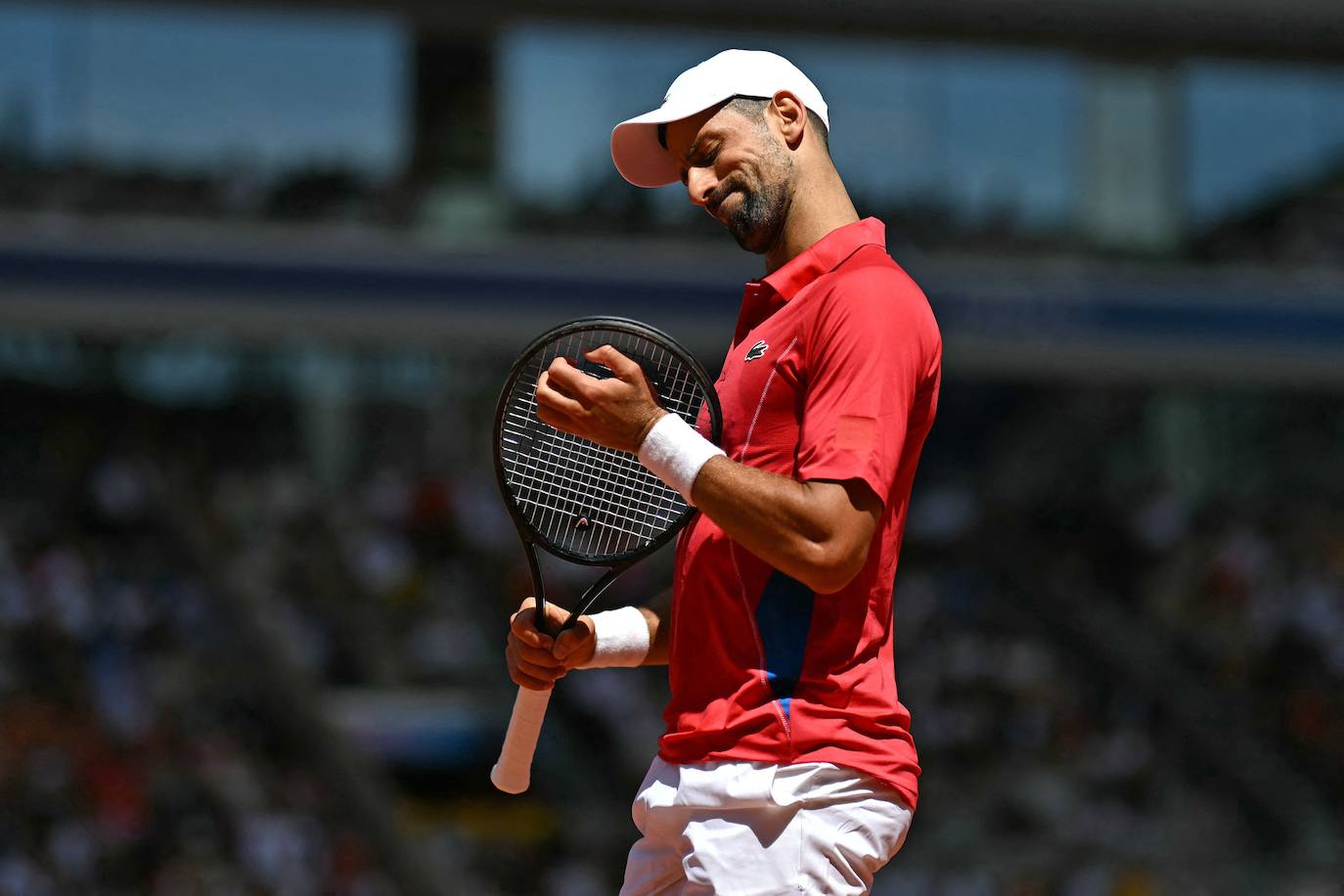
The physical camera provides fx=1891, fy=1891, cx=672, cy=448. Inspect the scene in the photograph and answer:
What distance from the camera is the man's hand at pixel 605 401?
270cm

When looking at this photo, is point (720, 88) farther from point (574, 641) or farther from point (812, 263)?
point (574, 641)

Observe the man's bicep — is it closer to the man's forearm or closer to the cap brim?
the man's forearm

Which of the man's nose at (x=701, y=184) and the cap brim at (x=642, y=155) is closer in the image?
the man's nose at (x=701, y=184)

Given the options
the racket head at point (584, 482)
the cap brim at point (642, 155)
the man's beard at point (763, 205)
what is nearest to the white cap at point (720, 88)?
the cap brim at point (642, 155)

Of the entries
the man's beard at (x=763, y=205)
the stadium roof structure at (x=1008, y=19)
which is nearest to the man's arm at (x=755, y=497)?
the man's beard at (x=763, y=205)

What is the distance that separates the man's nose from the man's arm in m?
0.33

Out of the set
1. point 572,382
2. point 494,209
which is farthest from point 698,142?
point 494,209

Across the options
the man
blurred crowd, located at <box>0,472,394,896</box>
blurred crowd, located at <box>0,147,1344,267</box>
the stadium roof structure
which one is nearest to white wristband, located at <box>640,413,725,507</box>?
the man

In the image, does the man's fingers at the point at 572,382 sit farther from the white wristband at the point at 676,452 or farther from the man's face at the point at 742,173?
the man's face at the point at 742,173

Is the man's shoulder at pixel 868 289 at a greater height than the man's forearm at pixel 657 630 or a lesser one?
greater

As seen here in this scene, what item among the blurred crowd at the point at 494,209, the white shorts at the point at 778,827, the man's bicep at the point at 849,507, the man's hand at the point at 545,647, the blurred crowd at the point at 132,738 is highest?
the man's bicep at the point at 849,507

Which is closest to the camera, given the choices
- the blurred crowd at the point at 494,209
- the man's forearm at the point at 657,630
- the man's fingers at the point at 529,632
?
the man's fingers at the point at 529,632

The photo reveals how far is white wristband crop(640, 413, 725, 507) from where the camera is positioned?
2.66 m

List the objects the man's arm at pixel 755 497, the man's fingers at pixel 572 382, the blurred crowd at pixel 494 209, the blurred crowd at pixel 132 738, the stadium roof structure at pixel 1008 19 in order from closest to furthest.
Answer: the man's arm at pixel 755 497, the man's fingers at pixel 572 382, the blurred crowd at pixel 132 738, the blurred crowd at pixel 494 209, the stadium roof structure at pixel 1008 19
